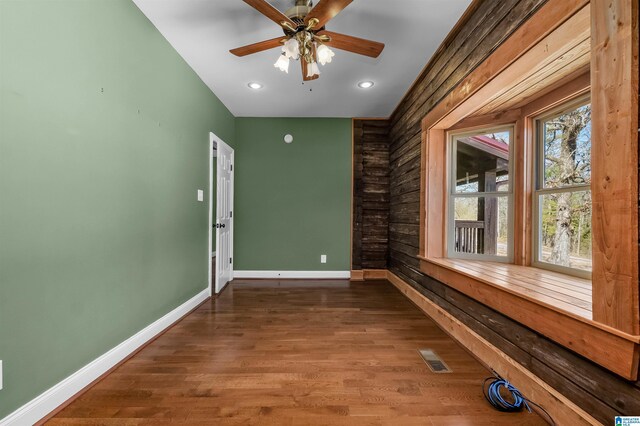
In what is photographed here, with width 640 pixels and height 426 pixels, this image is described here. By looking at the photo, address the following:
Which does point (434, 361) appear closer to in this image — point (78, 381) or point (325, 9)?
point (78, 381)

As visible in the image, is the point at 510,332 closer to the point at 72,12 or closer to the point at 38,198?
the point at 38,198

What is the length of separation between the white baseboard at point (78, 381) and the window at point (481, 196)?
119 inches

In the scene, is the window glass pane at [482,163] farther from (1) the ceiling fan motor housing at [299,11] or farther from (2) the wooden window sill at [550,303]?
(1) the ceiling fan motor housing at [299,11]

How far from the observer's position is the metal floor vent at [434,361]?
1.78 meters

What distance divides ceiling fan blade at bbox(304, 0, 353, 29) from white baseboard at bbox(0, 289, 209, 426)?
2.62 meters

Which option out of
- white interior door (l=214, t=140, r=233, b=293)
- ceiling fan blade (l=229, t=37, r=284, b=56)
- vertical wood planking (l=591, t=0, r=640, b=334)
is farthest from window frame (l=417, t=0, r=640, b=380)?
white interior door (l=214, t=140, r=233, b=293)

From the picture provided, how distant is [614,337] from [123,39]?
3.25 metres

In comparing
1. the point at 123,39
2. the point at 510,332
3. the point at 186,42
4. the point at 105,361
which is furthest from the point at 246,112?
the point at 510,332

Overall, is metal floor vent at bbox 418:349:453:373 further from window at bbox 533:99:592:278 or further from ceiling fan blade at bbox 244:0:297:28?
ceiling fan blade at bbox 244:0:297:28

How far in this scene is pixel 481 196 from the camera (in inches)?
108

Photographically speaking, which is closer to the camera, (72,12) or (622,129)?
(622,129)

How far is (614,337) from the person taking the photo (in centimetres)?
102

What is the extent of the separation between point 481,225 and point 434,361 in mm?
1605

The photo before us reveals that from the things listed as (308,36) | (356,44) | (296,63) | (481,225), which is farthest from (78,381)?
(481,225)
